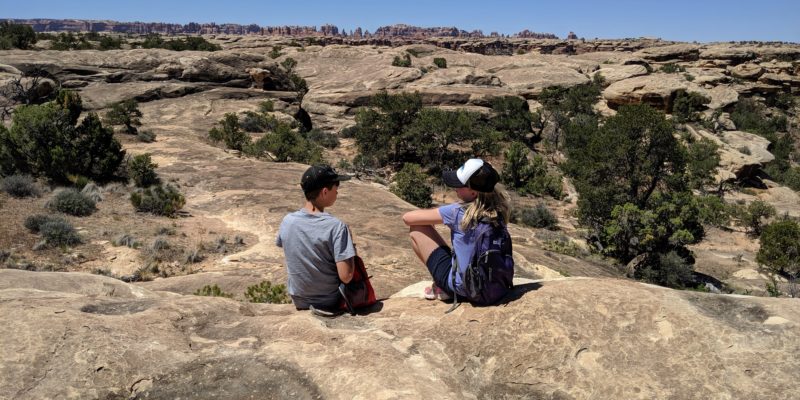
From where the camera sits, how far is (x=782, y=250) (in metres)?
14.4

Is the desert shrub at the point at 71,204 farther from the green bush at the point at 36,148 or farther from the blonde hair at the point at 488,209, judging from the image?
the blonde hair at the point at 488,209

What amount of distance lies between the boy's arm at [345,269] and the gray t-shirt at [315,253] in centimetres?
3

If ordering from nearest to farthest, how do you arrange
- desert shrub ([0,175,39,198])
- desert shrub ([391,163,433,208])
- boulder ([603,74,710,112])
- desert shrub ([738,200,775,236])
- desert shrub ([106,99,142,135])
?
desert shrub ([0,175,39,198]) < desert shrub ([391,163,433,208]) < desert shrub ([738,200,775,236]) < desert shrub ([106,99,142,135]) < boulder ([603,74,710,112])

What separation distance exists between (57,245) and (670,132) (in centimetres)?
1604

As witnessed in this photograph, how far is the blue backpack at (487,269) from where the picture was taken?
11.4ft

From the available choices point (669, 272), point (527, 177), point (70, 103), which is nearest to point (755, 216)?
point (527, 177)

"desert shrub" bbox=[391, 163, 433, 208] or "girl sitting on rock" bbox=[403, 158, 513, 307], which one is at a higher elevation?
"girl sitting on rock" bbox=[403, 158, 513, 307]

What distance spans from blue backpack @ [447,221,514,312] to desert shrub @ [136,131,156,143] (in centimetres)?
1949

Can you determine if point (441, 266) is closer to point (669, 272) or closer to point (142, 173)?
point (669, 272)

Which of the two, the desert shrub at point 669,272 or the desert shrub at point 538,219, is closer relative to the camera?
the desert shrub at point 669,272

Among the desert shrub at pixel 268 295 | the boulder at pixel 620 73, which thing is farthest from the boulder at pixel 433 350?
the boulder at pixel 620 73

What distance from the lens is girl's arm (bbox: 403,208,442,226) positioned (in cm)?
377

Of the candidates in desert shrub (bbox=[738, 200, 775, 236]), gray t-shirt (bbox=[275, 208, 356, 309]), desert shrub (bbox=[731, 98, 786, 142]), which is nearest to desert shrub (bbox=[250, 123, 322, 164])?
gray t-shirt (bbox=[275, 208, 356, 309])

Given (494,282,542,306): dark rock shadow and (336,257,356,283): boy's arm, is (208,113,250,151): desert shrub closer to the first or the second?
(336,257,356,283): boy's arm
